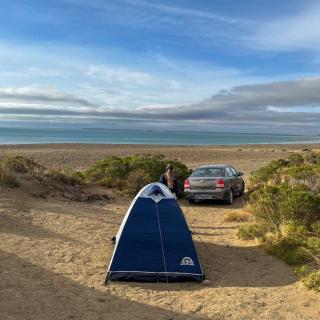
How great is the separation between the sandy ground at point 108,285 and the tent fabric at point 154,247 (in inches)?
9.0

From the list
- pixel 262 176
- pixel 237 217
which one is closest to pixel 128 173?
pixel 262 176

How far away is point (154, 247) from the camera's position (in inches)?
355

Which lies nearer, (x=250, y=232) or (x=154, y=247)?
(x=154, y=247)

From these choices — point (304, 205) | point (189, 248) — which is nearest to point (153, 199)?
point (189, 248)

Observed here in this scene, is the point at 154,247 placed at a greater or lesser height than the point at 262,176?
lesser

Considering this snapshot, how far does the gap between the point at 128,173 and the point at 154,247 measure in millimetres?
12147

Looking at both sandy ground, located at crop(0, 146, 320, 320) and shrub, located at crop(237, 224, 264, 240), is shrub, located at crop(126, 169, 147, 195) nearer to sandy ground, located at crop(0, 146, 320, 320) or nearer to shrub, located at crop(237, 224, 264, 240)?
sandy ground, located at crop(0, 146, 320, 320)

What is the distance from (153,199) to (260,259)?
2.68 metres

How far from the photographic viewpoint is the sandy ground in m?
7.30

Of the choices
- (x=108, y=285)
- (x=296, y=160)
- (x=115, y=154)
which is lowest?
(x=108, y=285)

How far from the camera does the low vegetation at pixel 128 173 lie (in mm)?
19547

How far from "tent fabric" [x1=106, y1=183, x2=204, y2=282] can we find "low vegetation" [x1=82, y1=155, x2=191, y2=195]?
31.1 ft

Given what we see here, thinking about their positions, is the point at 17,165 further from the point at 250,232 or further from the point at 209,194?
the point at 250,232

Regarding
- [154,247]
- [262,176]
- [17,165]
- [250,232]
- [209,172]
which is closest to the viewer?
[154,247]
